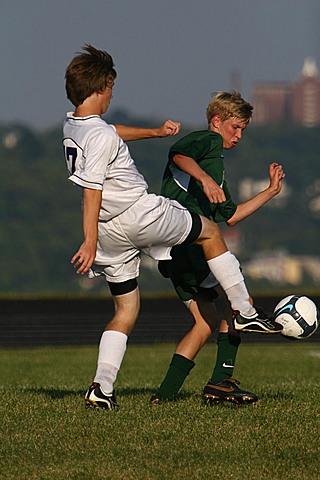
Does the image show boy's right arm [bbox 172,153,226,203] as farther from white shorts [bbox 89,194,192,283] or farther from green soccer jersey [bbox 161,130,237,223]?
white shorts [bbox 89,194,192,283]

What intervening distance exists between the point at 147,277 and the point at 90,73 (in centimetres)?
13414

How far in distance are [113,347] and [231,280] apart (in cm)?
84

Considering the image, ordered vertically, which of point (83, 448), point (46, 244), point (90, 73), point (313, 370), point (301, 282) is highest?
point (90, 73)

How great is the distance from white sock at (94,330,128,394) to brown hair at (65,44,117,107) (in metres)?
1.44

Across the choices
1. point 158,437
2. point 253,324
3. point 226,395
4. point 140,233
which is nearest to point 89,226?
point 140,233

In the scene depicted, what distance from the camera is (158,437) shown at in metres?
5.47

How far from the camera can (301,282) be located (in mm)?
175625

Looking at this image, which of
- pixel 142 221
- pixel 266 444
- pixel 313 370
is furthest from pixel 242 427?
pixel 313 370

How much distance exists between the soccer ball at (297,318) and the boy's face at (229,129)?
1.12 metres

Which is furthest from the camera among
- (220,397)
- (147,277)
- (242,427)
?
(147,277)

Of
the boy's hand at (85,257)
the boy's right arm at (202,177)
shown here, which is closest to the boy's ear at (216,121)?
the boy's right arm at (202,177)

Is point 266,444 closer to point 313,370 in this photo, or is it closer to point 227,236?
point 313,370

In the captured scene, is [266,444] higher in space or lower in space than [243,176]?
higher

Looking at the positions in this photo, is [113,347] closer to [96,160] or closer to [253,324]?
[253,324]
